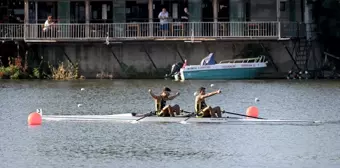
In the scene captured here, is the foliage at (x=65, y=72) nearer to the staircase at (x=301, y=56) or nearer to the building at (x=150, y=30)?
the building at (x=150, y=30)

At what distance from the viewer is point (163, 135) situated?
3259cm

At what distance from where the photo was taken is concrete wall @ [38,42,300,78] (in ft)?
195

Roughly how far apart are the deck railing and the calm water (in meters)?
8.28

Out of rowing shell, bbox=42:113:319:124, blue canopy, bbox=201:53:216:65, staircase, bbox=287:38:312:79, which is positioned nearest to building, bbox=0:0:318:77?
staircase, bbox=287:38:312:79

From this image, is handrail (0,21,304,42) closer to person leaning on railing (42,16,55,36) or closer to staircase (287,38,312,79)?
person leaning on railing (42,16,55,36)

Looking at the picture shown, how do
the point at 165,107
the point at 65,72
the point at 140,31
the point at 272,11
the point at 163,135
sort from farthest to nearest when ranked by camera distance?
the point at 272,11, the point at 65,72, the point at 140,31, the point at 165,107, the point at 163,135

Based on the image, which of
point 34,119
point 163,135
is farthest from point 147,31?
point 163,135

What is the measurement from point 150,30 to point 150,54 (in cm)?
206

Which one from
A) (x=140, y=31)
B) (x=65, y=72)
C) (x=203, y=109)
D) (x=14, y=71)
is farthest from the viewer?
(x=65, y=72)

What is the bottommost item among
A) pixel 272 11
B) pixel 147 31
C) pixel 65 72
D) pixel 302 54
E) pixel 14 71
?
pixel 65 72

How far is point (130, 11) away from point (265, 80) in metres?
9.80

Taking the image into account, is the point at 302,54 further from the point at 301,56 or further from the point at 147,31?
the point at 147,31

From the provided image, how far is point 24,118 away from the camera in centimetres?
3816

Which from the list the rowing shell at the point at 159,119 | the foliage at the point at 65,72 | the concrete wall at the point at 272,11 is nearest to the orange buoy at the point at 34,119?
the rowing shell at the point at 159,119
